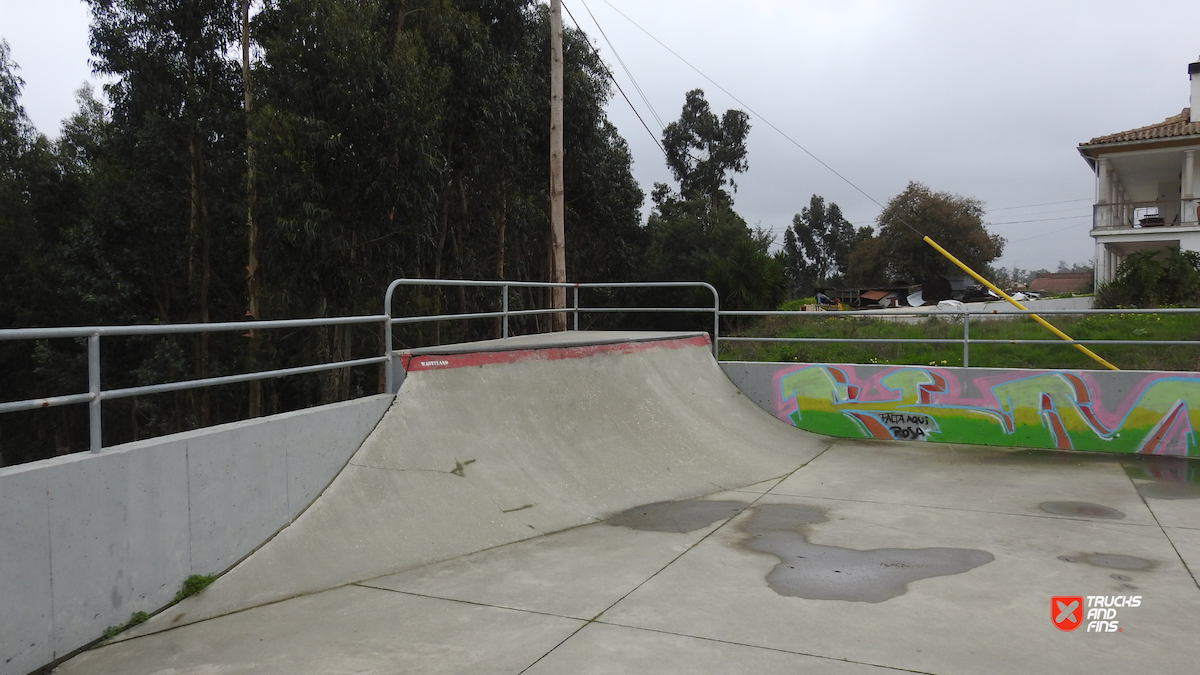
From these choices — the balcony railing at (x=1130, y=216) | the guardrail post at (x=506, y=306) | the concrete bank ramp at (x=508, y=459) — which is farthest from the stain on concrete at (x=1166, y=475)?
the balcony railing at (x=1130, y=216)

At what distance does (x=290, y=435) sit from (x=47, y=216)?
28709 mm

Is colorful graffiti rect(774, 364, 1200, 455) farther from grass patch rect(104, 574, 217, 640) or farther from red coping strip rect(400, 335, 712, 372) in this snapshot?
grass patch rect(104, 574, 217, 640)

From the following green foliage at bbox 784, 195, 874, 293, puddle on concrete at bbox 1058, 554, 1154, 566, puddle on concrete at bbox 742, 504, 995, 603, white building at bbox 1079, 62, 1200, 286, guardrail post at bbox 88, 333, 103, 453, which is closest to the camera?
guardrail post at bbox 88, 333, 103, 453

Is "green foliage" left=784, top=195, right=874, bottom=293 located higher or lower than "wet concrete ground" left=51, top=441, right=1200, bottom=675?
higher

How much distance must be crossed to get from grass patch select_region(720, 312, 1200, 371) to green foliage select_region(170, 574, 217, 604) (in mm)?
6681

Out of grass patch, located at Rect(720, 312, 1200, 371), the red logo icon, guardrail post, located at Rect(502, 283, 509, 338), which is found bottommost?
the red logo icon

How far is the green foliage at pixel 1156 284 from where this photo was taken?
1812 cm

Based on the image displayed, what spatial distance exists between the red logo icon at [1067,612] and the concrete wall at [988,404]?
5355 mm

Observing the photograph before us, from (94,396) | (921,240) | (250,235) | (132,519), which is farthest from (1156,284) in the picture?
(921,240)

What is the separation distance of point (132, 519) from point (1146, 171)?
36828 millimetres

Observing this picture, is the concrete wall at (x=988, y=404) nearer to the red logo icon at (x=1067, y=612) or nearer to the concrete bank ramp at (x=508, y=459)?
the concrete bank ramp at (x=508, y=459)

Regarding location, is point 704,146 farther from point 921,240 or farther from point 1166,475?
point 1166,475

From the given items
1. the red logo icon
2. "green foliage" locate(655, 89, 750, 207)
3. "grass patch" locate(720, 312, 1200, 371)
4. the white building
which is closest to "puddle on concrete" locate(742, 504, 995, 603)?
the red logo icon

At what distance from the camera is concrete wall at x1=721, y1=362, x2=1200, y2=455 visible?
8.73 meters
